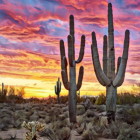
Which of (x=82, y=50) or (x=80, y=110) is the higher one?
(x=82, y=50)

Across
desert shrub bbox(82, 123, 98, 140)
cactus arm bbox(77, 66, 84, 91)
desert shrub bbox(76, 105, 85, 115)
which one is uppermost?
cactus arm bbox(77, 66, 84, 91)

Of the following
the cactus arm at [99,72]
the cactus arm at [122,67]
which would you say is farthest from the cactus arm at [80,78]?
the cactus arm at [122,67]

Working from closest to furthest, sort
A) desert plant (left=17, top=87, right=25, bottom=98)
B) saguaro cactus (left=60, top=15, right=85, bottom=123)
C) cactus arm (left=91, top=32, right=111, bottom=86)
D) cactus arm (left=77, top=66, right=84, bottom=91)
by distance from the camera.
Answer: cactus arm (left=91, top=32, right=111, bottom=86)
saguaro cactus (left=60, top=15, right=85, bottom=123)
cactus arm (left=77, top=66, right=84, bottom=91)
desert plant (left=17, top=87, right=25, bottom=98)

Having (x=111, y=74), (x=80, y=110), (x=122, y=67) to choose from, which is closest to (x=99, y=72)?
(x=111, y=74)

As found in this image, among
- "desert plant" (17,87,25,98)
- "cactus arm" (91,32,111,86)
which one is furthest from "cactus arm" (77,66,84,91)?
"desert plant" (17,87,25,98)

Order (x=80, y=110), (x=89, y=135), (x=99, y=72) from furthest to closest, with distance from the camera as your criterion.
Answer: (x=80, y=110) < (x=99, y=72) < (x=89, y=135)

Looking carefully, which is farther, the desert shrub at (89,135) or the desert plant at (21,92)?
the desert plant at (21,92)

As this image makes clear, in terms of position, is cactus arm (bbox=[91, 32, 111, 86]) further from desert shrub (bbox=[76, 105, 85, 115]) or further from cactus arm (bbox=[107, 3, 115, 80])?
desert shrub (bbox=[76, 105, 85, 115])

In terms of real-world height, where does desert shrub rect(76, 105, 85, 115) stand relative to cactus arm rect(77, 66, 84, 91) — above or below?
below

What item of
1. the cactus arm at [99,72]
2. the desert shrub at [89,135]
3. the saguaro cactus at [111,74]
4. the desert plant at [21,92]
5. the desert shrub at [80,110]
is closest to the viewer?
the desert shrub at [89,135]

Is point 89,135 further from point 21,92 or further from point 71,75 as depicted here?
point 21,92

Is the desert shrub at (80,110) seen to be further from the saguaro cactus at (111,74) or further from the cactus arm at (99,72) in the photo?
the cactus arm at (99,72)

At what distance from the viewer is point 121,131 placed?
8.76m

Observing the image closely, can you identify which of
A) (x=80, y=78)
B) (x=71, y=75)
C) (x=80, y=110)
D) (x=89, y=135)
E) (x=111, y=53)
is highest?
(x=111, y=53)
